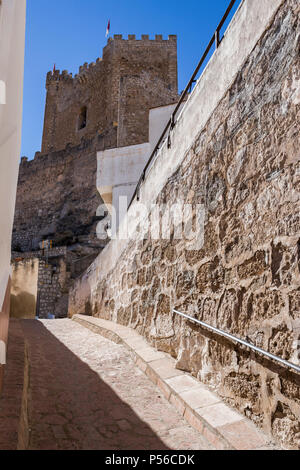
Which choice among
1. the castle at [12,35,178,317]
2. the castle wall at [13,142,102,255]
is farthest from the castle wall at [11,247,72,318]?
the castle wall at [13,142,102,255]

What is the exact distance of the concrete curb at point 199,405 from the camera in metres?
2.58

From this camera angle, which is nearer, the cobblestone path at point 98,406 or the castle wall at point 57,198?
the cobblestone path at point 98,406

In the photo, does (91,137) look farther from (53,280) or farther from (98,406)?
(98,406)

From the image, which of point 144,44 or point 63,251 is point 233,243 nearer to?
point 63,251

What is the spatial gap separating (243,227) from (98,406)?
2.08 m

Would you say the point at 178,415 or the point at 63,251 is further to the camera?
Result: the point at 63,251

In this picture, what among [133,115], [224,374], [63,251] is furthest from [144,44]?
[224,374]

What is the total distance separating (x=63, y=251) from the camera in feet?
70.2

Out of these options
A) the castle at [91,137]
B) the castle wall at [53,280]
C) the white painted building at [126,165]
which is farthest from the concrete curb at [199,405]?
the castle at [91,137]

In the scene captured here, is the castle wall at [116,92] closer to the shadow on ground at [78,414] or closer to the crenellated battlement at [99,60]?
the crenellated battlement at [99,60]

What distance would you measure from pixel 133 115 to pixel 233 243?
87.7 ft

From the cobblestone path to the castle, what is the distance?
60.7ft

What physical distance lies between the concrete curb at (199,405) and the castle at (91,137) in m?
18.9

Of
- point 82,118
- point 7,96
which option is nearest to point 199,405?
point 7,96
